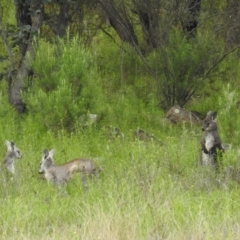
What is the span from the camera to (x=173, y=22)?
530 inches

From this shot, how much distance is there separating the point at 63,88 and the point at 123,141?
1322 millimetres

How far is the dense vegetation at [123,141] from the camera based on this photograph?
7.40 meters

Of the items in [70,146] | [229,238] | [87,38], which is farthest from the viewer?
[87,38]

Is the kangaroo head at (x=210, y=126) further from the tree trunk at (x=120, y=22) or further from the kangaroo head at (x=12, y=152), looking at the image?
the tree trunk at (x=120, y=22)

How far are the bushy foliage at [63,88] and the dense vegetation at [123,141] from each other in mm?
18

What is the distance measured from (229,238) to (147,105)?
7.00m

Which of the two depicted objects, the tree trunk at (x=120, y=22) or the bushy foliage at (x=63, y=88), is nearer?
the bushy foliage at (x=63, y=88)

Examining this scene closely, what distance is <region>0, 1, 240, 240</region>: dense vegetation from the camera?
7.40 metres

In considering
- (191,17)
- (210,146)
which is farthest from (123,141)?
(191,17)

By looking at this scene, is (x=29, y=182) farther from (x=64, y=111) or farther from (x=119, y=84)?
(x=119, y=84)

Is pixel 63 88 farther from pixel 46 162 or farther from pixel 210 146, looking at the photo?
pixel 210 146

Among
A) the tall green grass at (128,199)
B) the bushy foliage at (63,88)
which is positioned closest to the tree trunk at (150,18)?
the bushy foliage at (63,88)

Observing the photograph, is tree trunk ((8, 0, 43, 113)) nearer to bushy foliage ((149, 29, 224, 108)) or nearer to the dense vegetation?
the dense vegetation

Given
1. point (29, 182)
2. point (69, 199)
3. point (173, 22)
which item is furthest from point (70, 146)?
point (173, 22)
